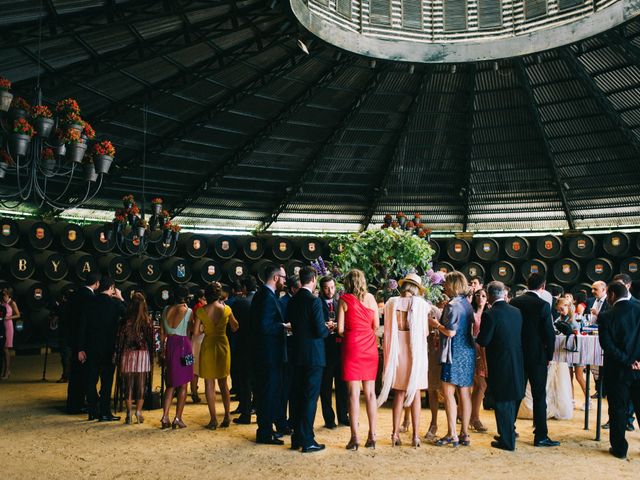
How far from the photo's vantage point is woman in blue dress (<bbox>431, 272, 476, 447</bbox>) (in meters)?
6.50

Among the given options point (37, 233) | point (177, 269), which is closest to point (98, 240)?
point (37, 233)

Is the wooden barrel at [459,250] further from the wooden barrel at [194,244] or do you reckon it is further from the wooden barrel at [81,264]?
the wooden barrel at [81,264]

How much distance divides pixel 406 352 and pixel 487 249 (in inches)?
542

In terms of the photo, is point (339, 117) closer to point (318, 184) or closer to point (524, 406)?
point (318, 184)

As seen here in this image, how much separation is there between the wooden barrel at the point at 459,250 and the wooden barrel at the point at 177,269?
784 centimetres

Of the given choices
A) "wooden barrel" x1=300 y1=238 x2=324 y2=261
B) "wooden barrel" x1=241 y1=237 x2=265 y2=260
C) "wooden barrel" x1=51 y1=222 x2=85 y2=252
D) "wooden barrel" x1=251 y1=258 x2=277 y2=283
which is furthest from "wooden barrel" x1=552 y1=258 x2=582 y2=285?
"wooden barrel" x1=51 y1=222 x2=85 y2=252

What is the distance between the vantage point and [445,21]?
13430 millimetres

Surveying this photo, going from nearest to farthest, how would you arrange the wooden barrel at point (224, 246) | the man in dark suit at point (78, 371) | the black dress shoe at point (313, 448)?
the black dress shoe at point (313, 448)
the man in dark suit at point (78, 371)
the wooden barrel at point (224, 246)

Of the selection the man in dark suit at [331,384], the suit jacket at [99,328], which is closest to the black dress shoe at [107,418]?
the suit jacket at [99,328]

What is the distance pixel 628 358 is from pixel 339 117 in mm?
11037

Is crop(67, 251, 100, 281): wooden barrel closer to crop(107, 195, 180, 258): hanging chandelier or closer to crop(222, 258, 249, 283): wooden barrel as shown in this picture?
crop(107, 195, 180, 258): hanging chandelier

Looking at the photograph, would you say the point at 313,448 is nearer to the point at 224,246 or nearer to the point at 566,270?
the point at 224,246

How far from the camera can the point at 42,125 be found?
23.9ft

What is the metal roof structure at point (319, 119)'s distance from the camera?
10898 mm
